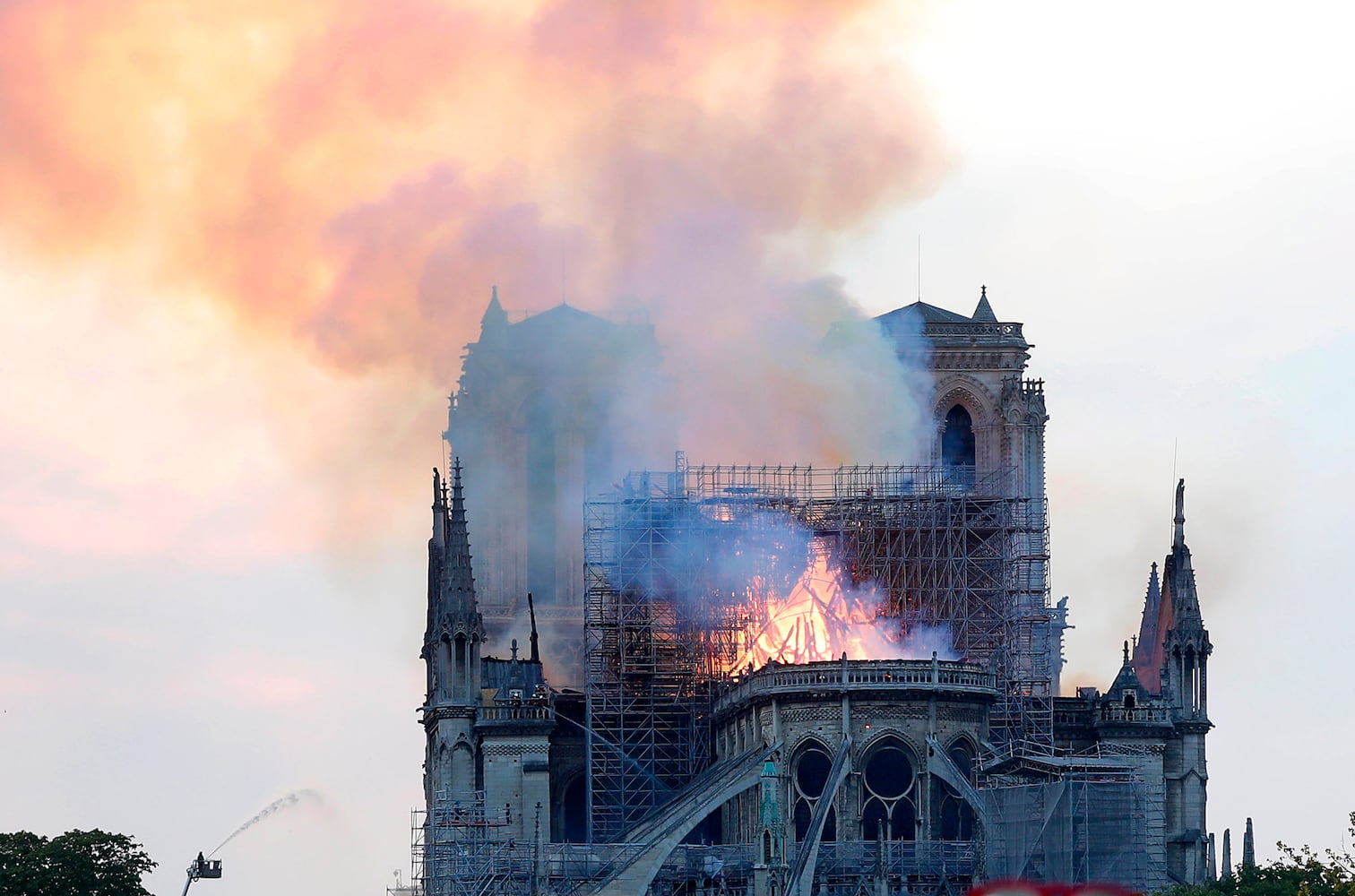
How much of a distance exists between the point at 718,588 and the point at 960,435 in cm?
2143

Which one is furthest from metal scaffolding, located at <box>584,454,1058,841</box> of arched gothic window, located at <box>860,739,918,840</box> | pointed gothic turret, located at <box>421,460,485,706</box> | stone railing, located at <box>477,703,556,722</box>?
arched gothic window, located at <box>860,739,918,840</box>

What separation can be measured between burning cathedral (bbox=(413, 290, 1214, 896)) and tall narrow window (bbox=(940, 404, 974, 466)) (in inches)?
5.3

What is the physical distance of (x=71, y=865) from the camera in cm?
11388

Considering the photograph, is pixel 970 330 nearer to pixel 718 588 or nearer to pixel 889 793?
pixel 718 588

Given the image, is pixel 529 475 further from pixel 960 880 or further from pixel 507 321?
pixel 960 880

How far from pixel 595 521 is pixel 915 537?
54.2 feet

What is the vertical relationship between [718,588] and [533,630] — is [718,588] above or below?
above

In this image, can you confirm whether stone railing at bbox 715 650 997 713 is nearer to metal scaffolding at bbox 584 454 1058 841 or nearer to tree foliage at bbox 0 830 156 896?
metal scaffolding at bbox 584 454 1058 841

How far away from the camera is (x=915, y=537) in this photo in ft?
417

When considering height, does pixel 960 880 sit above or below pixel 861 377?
below

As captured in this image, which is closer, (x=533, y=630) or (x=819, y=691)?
(x=819, y=691)

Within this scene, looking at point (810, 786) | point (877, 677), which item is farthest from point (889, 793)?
point (877, 677)

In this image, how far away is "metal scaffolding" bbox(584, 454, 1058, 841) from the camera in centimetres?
12731

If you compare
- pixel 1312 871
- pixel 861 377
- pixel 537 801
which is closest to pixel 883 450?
pixel 861 377
